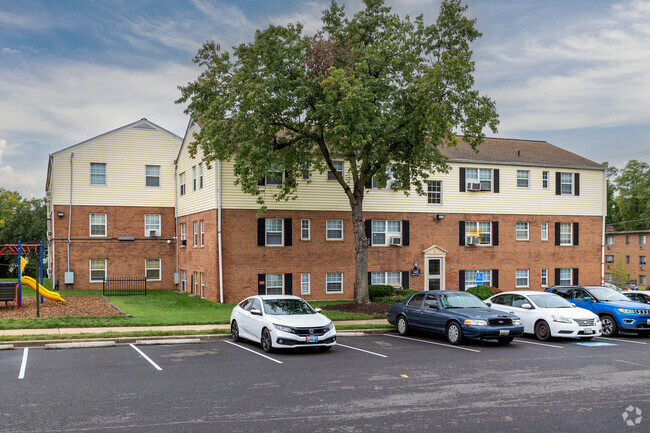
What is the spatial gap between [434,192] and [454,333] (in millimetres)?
17974

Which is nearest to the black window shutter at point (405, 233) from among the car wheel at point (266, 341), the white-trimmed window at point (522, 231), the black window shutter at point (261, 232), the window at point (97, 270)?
the white-trimmed window at point (522, 231)

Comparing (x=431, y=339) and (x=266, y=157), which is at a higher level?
(x=266, y=157)

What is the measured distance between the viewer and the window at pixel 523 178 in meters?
35.4

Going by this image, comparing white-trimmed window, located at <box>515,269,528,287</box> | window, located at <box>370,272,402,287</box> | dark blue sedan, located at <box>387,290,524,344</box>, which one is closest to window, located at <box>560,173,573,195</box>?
white-trimmed window, located at <box>515,269,528,287</box>

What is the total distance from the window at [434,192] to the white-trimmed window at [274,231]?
9.11 metres

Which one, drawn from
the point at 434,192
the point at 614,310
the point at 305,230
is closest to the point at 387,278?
the point at 305,230

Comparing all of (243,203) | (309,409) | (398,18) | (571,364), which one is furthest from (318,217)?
(309,409)

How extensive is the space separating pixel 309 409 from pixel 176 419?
79.5 inches

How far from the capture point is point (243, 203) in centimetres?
2925

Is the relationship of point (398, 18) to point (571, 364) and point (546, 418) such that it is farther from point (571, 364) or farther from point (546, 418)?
point (546, 418)

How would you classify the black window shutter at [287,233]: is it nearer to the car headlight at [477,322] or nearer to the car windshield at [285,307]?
the car windshield at [285,307]

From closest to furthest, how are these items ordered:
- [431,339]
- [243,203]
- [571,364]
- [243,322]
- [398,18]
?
[571,364] < [243,322] < [431,339] < [398,18] < [243,203]

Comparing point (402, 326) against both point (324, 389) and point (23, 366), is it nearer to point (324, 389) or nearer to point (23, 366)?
point (324, 389)

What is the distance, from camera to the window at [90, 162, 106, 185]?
35.4 m
